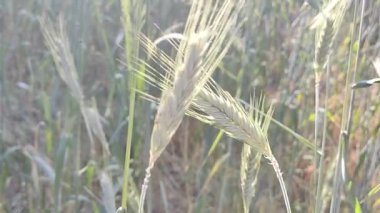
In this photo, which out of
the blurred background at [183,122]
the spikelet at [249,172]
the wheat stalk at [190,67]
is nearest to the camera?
the wheat stalk at [190,67]

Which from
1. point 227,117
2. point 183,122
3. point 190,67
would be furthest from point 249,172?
point 183,122

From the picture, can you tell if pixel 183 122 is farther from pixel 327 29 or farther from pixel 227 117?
pixel 227 117

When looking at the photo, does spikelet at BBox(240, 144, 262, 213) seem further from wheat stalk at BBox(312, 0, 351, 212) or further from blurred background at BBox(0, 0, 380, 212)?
blurred background at BBox(0, 0, 380, 212)

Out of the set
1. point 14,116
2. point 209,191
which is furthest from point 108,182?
point 14,116

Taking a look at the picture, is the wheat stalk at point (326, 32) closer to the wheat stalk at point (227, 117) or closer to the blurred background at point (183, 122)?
the wheat stalk at point (227, 117)

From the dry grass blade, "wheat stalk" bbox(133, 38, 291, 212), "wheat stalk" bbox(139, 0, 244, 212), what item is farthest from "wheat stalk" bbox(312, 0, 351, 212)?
"wheat stalk" bbox(139, 0, 244, 212)

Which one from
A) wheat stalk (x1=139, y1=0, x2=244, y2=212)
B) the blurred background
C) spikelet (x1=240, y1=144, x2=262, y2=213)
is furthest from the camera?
the blurred background

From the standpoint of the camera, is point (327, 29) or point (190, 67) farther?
point (327, 29)

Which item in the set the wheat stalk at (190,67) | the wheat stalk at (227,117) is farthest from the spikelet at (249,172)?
the wheat stalk at (190,67)
